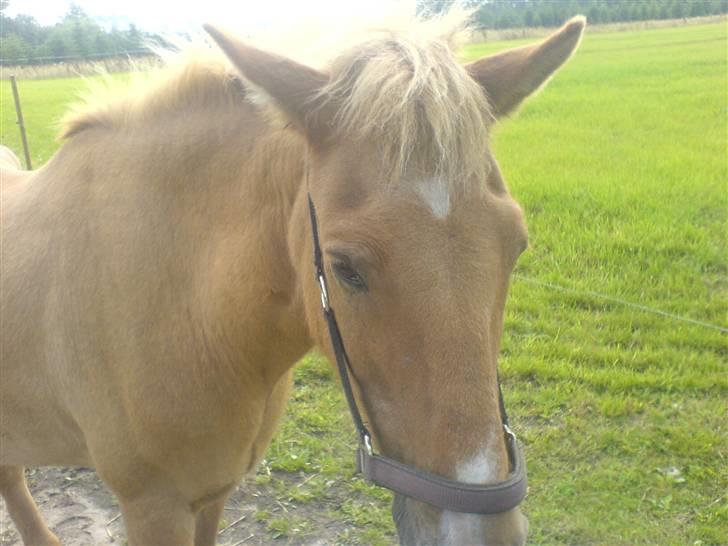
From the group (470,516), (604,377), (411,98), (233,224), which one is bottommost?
(604,377)

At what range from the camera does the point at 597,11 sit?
25.2 metres

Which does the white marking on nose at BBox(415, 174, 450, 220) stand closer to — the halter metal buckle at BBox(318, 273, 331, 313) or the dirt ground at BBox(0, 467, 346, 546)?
the halter metal buckle at BBox(318, 273, 331, 313)

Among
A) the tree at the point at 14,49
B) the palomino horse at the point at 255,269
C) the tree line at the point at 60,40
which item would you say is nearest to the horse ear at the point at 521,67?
the palomino horse at the point at 255,269

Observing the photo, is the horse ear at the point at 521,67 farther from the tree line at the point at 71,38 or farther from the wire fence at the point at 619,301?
the wire fence at the point at 619,301

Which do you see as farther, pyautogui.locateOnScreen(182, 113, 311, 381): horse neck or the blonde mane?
pyautogui.locateOnScreen(182, 113, 311, 381): horse neck

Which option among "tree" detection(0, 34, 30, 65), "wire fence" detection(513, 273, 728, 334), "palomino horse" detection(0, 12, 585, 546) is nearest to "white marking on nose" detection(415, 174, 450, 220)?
"palomino horse" detection(0, 12, 585, 546)

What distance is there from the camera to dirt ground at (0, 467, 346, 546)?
3.42 m

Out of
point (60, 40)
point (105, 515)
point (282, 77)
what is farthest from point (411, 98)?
point (60, 40)

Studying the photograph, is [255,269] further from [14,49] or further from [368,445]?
[14,49]

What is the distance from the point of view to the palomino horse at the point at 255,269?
1.54m

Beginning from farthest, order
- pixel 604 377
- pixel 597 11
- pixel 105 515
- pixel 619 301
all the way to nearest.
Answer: pixel 597 11 → pixel 619 301 → pixel 604 377 → pixel 105 515

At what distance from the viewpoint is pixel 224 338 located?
7.27 feet

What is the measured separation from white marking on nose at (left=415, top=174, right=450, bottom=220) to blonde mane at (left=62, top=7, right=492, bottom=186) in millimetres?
20

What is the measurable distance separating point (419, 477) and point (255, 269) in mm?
860
